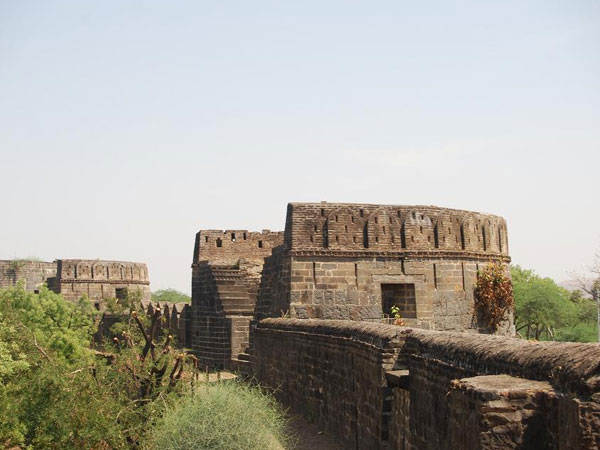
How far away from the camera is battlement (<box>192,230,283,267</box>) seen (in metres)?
26.4

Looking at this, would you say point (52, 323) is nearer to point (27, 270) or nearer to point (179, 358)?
point (179, 358)

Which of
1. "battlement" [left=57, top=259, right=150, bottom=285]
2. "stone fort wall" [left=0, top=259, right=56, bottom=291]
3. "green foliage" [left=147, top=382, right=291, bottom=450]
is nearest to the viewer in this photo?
"green foliage" [left=147, top=382, right=291, bottom=450]

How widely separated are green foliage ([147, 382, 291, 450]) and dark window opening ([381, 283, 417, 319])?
941 centimetres

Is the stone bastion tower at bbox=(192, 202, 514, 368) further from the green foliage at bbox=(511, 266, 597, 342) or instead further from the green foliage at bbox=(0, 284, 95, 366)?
the green foliage at bbox=(511, 266, 597, 342)

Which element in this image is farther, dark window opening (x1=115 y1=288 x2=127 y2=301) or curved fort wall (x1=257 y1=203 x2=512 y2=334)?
dark window opening (x1=115 y1=288 x2=127 y2=301)

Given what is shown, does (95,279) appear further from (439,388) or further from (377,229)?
(439,388)

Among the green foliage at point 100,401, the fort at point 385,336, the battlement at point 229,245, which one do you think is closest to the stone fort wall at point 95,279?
the fort at point 385,336

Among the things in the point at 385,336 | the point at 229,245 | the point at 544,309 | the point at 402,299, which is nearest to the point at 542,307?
the point at 544,309

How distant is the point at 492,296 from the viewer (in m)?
20.8

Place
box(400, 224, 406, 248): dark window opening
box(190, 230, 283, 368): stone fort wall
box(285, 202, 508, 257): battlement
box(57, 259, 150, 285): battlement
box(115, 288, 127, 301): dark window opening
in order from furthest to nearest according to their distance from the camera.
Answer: box(115, 288, 127, 301): dark window opening
box(57, 259, 150, 285): battlement
box(190, 230, 283, 368): stone fort wall
box(400, 224, 406, 248): dark window opening
box(285, 202, 508, 257): battlement

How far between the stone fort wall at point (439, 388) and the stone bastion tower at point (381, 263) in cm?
331

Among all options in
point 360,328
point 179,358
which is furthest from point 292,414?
point 360,328

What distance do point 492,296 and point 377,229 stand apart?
3755 mm

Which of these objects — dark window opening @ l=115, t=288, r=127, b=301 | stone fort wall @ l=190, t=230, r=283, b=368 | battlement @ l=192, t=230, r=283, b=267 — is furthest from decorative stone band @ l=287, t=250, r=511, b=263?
dark window opening @ l=115, t=288, r=127, b=301
